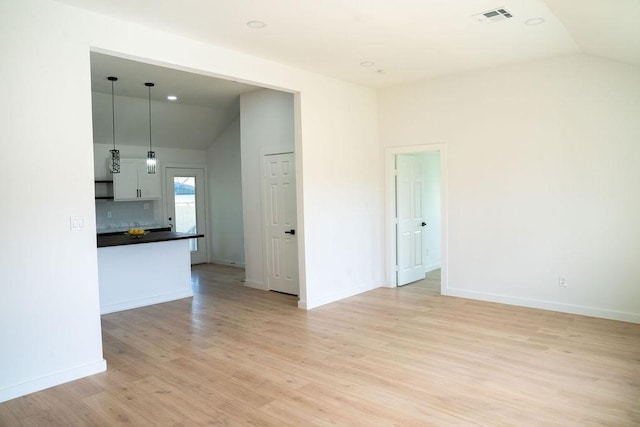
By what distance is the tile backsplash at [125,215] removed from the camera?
26.3ft

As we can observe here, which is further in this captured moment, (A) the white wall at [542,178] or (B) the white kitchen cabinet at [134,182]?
(B) the white kitchen cabinet at [134,182]

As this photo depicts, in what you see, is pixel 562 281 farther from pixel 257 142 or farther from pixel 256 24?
pixel 257 142

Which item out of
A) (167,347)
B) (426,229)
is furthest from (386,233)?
(167,347)

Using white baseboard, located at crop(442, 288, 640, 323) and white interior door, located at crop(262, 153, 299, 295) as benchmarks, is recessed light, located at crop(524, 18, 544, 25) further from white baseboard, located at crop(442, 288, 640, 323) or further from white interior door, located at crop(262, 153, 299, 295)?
white interior door, located at crop(262, 153, 299, 295)

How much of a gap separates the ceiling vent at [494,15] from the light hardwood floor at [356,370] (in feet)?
9.65

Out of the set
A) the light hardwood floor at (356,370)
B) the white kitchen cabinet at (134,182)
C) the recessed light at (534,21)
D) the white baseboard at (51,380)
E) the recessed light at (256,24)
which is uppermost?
the recessed light at (256,24)

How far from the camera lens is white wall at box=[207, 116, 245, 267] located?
8852 mm

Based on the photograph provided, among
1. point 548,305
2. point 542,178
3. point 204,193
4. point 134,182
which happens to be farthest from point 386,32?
point 204,193

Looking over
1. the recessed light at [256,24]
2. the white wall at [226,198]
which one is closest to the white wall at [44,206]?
the recessed light at [256,24]

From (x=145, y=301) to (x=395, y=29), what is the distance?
459cm

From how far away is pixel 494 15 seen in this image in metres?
3.82

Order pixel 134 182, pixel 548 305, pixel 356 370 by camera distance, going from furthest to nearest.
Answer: pixel 134 182, pixel 548 305, pixel 356 370

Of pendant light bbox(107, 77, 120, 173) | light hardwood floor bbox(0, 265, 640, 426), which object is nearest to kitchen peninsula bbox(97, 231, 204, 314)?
light hardwood floor bbox(0, 265, 640, 426)

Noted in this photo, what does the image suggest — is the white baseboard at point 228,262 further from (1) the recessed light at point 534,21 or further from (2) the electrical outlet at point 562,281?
(1) the recessed light at point 534,21
